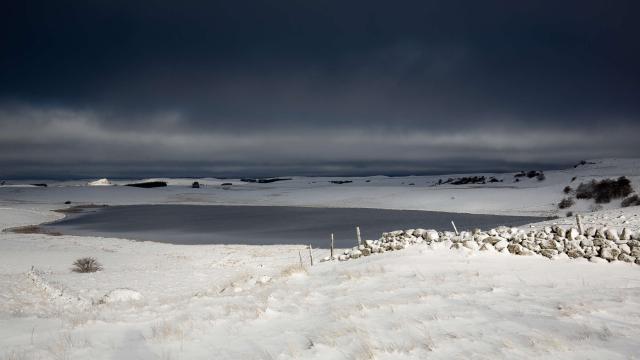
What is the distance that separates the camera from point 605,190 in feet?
154

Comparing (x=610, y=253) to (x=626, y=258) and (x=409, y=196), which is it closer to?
(x=626, y=258)

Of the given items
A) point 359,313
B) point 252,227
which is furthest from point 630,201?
point 359,313

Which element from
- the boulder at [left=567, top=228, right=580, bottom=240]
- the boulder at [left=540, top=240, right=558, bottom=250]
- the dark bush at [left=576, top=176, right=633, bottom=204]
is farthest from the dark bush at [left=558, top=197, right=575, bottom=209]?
the boulder at [left=540, top=240, right=558, bottom=250]

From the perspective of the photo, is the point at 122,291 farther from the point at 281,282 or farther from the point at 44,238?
the point at 44,238

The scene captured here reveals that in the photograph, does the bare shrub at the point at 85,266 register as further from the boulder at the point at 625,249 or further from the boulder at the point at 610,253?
the boulder at the point at 625,249

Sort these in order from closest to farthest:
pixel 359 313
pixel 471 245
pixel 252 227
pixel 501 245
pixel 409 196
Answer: pixel 359 313, pixel 501 245, pixel 471 245, pixel 252 227, pixel 409 196

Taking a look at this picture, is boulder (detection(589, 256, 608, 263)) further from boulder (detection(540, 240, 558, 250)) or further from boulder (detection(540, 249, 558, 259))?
boulder (detection(540, 240, 558, 250))

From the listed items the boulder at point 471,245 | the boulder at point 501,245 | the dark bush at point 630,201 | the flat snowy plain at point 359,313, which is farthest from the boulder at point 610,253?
the dark bush at point 630,201

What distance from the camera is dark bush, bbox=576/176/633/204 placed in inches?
1794

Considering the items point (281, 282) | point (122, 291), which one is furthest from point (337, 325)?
point (122, 291)

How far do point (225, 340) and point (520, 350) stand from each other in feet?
13.0

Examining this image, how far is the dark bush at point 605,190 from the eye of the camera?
149ft

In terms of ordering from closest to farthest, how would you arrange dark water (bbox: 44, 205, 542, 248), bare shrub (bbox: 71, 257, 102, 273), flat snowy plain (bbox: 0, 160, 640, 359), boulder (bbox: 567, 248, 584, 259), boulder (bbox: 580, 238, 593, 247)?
1. flat snowy plain (bbox: 0, 160, 640, 359)
2. boulder (bbox: 567, 248, 584, 259)
3. boulder (bbox: 580, 238, 593, 247)
4. bare shrub (bbox: 71, 257, 102, 273)
5. dark water (bbox: 44, 205, 542, 248)

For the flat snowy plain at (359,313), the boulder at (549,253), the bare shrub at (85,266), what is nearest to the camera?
the flat snowy plain at (359,313)
